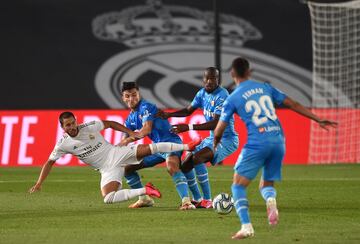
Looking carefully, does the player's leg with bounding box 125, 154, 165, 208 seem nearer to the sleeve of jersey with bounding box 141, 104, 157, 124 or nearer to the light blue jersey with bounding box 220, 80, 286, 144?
the sleeve of jersey with bounding box 141, 104, 157, 124

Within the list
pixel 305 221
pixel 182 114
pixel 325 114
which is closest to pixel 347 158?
pixel 325 114

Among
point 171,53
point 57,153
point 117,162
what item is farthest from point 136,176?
point 171,53

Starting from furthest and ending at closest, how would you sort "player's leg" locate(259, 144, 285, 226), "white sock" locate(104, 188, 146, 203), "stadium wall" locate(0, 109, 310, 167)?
"stadium wall" locate(0, 109, 310, 167)
"white sock" locate(104, 188, 146, 203)
"player's leg" locate(259, 144, 285, 226)

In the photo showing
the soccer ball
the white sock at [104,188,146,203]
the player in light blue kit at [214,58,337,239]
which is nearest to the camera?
the player in light blue kit at [214,58,337,239]

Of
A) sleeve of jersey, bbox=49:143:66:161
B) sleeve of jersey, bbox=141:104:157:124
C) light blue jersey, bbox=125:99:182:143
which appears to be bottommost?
sleeve of jersey, bbox=49:143:66:161

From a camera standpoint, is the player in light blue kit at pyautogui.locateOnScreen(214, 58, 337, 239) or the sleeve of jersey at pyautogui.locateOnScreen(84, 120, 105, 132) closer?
the player in light blue kit at pyautogui.locateOnScreen(214, 58, 337, 239)

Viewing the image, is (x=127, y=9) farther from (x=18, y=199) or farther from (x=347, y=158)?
(x=18, y=199)

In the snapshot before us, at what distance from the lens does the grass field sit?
888 centimetres

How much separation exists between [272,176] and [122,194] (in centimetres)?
271

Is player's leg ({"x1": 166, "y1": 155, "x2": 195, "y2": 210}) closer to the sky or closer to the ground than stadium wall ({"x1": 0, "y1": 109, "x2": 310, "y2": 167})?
closer to the sky

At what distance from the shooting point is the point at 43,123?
Result: 20.9 metres

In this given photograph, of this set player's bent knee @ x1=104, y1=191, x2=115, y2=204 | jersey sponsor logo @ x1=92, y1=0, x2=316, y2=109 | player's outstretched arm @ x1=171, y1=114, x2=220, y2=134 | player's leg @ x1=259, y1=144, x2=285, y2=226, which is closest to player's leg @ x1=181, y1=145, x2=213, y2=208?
player's outstretched arm @ x1=171, y1=114, x2=220, y2=134

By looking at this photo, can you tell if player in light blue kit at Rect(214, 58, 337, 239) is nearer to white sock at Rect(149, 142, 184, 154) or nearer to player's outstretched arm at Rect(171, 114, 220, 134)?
player's outstretched arm at Rect(171, 114, 220, 134)

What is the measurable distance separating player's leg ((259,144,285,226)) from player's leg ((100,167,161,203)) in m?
2.29
